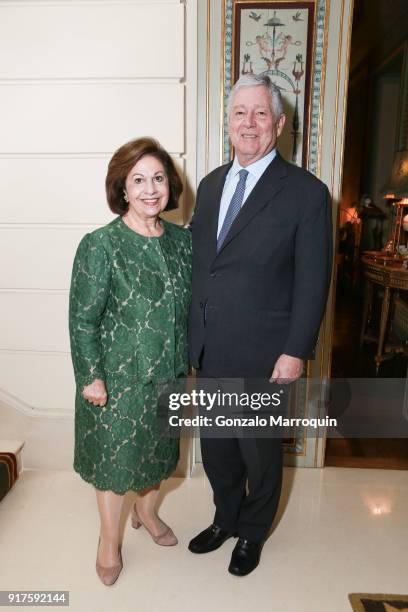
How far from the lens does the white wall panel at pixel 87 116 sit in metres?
2.30

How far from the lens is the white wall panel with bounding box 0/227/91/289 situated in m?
2.45

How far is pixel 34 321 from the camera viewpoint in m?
2.54

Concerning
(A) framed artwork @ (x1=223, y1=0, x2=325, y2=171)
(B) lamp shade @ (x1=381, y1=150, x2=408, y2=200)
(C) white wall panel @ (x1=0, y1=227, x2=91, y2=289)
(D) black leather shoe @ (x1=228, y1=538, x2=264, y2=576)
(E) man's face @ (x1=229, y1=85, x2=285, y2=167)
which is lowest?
(D) black leather shoe @ (x1=228, y1=538, x2=264, y2=576)

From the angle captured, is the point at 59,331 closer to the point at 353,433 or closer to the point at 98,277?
the point at 98,277

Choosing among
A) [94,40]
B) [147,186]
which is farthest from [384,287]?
[147,186]

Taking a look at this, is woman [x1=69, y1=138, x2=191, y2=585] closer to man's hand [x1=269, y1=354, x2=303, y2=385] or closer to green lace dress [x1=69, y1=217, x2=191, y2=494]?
green lace dress [x1=69, y1=217, x2=191, y2=494]

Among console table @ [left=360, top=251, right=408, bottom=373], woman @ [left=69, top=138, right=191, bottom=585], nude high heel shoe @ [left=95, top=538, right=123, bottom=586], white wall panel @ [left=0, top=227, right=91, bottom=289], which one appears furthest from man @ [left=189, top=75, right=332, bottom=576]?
console table @ [left=360, top=251, right=408, bottom=373]

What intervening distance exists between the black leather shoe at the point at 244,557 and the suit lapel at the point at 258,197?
112 cm

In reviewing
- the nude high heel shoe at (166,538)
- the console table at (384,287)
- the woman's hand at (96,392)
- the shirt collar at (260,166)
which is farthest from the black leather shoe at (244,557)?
the console table at (384,287)

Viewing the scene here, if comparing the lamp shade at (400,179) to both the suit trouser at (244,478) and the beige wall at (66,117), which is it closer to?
the beige wall at (66,117)

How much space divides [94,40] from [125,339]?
141 centimetres

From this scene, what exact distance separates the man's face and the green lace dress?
1.30ft

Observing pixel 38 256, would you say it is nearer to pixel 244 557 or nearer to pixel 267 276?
pixel 267 276

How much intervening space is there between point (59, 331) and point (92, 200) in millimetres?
660
